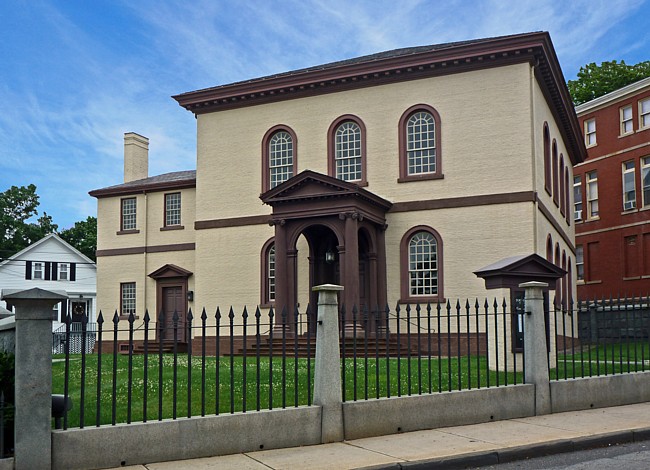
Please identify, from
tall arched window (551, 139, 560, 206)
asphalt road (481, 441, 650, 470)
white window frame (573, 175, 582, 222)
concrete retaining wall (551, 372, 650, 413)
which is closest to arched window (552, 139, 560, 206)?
tall arched window (551, 139, 560, 206)

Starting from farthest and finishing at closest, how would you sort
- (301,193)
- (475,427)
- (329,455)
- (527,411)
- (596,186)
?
(596,186) → (301,193) → (527,411) → (475,427) → (329,455)

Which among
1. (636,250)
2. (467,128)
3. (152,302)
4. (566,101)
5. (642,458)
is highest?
(566,101)

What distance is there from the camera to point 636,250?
3744 cm

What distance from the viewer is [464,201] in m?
22.7

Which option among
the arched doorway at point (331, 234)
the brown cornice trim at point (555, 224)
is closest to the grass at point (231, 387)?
the arched doorway at point (331, 234)

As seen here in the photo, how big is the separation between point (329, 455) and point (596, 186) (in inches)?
1373

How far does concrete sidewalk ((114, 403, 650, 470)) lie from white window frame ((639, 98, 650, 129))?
2926 centimetres

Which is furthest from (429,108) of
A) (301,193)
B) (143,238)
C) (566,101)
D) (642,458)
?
(642,458)

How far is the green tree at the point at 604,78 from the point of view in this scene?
147ft

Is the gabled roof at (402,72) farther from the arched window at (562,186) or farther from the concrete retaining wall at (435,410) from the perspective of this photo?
the concrete retaining wall at (435,410)

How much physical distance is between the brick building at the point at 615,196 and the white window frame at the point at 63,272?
3276 cm

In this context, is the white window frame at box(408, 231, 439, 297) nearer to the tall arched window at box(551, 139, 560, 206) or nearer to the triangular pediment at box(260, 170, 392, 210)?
the triangular pediment at box(260, 170, 392, 210)

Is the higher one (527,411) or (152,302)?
(152,302)

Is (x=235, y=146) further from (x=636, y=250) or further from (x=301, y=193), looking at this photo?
(x=636, y=250)
